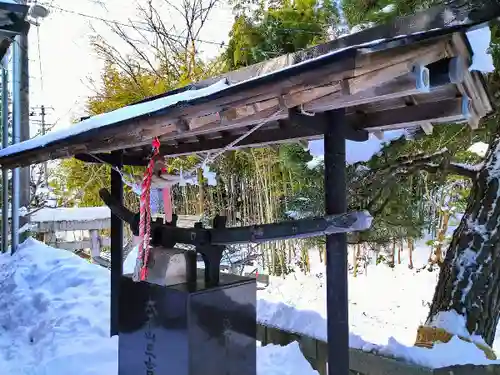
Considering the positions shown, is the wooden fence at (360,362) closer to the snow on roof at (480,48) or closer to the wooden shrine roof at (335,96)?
the wooden shrine roof at (335,96)

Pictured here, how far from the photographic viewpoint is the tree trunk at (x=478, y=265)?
9.59 ft

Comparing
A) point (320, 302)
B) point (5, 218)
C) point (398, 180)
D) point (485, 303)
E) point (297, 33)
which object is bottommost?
point (320, 302)

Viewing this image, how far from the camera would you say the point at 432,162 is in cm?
357

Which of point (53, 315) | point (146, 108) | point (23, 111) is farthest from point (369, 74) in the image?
point (23, 111)

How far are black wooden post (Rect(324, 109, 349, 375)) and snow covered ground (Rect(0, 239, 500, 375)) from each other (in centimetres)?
73

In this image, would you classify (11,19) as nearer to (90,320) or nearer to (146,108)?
(90,320)

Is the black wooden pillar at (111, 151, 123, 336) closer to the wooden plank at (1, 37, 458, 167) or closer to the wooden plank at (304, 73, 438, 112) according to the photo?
the wooden plank at (1, 37, 458, 167)

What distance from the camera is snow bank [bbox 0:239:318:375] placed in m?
2.89

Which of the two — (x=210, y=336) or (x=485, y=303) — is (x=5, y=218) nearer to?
(x=210, y=336)

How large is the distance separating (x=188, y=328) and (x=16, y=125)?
4879mm

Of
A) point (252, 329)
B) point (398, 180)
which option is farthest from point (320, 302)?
point (252, 329)

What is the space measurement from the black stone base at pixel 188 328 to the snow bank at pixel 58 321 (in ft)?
1.73

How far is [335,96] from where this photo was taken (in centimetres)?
147

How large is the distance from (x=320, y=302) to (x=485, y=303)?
173 inches
